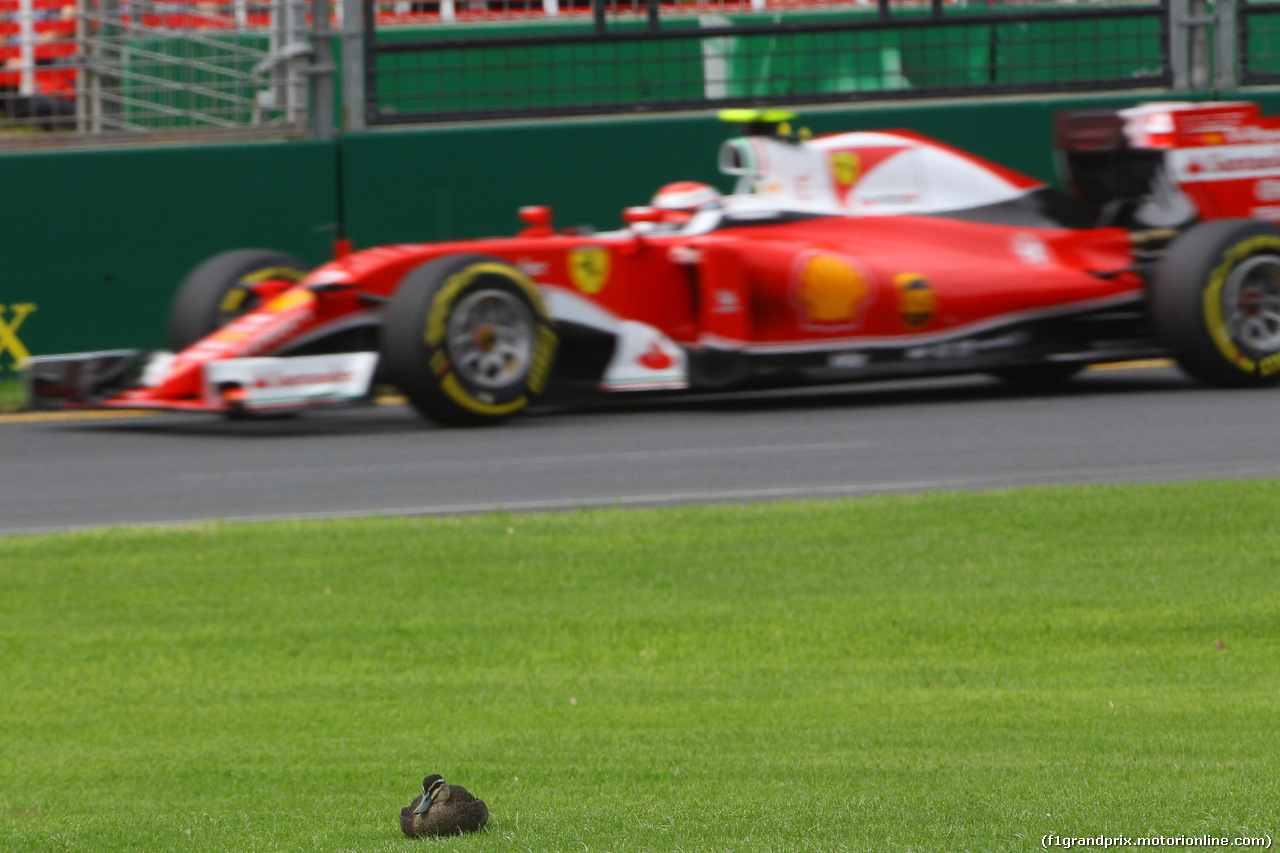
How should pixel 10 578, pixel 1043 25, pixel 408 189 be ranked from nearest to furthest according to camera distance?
pixel 10 578, pixel 408 189, pixel 1043 25

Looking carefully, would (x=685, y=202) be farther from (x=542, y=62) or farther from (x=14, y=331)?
(x=14, y=331)

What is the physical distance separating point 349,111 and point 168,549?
808 centimetres

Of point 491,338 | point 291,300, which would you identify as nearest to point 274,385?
point 291,300

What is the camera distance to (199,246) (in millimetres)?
15148

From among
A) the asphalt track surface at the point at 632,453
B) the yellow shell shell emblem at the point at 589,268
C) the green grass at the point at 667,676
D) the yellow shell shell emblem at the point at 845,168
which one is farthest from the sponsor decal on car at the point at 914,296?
the green grass at the point at 667,676

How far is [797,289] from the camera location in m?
12.7

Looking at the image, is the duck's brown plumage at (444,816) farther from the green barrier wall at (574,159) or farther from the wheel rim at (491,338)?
the green barrier wall at (574,159)

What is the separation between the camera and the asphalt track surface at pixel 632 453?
31.5ft

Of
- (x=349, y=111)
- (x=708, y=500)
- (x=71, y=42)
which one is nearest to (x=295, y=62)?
(x=349, y=111)

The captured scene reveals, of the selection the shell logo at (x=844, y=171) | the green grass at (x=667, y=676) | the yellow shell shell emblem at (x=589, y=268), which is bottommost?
the green grass at (x=667, y=676)

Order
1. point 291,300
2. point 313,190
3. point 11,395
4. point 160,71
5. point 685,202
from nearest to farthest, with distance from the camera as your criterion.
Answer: point 291,300
point 685,202
point 11,395
point 313,190
point 160,71

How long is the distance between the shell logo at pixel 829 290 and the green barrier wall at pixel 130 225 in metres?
4.32

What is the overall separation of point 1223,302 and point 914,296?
1947mm

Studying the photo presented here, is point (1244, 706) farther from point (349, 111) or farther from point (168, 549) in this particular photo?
point (349, 111)
